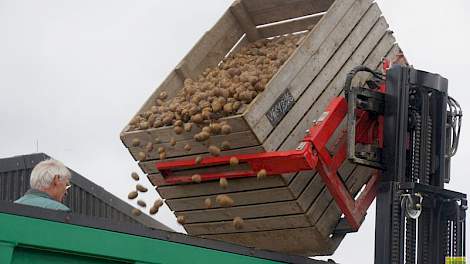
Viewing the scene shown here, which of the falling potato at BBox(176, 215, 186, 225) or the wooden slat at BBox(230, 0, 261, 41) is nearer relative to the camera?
the falling potato at BBox(176, 215, 186, 225)

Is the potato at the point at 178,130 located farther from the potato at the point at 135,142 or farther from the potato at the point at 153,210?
the potato at the point at 153,210

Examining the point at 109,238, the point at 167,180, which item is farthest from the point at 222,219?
the point at 109,238

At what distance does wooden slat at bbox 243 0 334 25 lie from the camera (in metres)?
6.73

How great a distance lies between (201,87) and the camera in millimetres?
6285

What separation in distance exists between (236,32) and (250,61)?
0.51m

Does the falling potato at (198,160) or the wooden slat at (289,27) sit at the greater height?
the wooden slat at (289,27)

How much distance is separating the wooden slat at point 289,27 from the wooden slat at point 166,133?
1.24m

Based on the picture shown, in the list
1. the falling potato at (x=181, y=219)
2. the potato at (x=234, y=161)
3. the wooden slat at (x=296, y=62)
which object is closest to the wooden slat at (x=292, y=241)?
the falling potato at (x=181, y=219)

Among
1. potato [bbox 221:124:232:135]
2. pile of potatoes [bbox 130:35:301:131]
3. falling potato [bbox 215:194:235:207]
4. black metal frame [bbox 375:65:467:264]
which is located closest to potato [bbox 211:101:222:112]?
pile of potatoes [bbox 130:35:301:131]

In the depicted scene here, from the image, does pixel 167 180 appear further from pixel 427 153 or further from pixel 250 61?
pixel 427 153

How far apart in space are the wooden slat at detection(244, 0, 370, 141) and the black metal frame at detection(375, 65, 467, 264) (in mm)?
482

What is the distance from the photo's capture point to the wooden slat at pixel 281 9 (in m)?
6.73

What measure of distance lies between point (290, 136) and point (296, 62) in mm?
443

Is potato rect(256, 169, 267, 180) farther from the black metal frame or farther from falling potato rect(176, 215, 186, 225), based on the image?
falling potato rect(176, 215, 186, 225)
